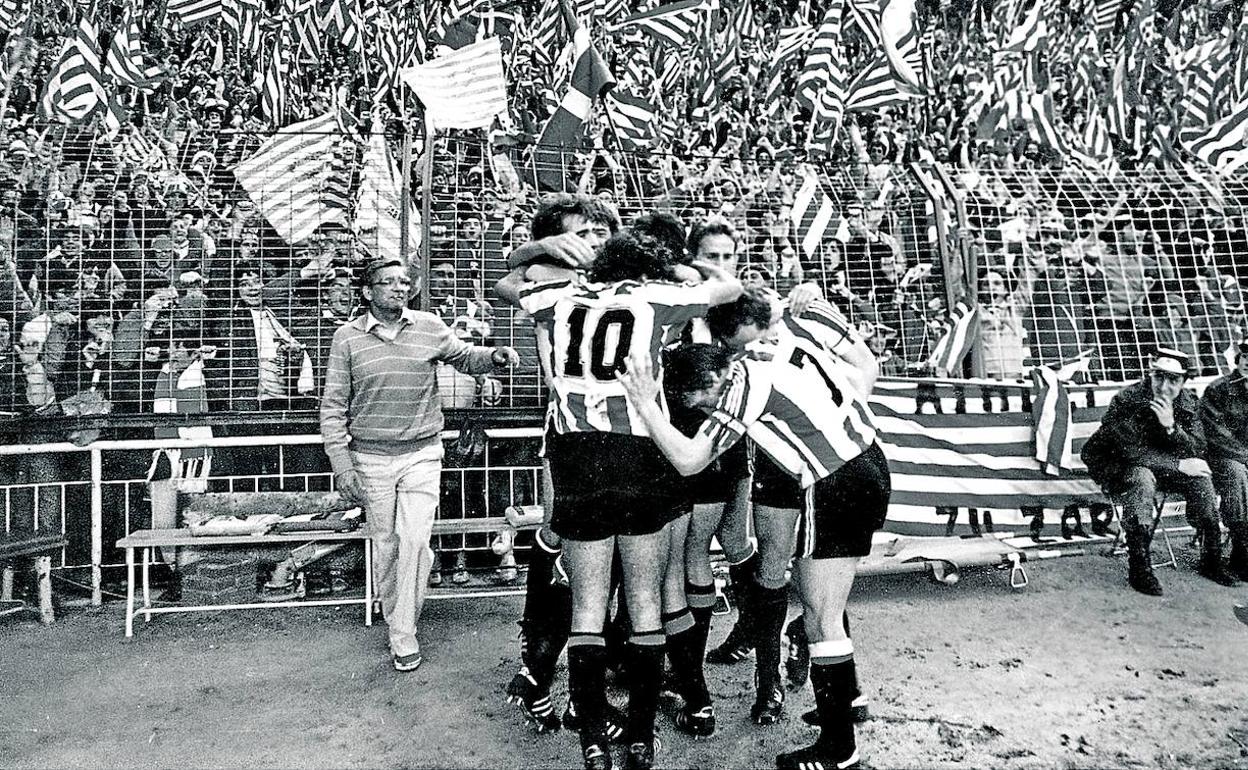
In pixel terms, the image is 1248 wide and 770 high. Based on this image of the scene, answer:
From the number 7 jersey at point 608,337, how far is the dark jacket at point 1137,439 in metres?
4.38

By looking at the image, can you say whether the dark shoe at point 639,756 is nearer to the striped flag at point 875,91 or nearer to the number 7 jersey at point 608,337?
the number 7 jersey at point 608,337

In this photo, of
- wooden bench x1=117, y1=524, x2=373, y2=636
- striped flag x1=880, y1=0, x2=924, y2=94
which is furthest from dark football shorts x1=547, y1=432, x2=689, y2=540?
striped flag x1=880, y1=0, x2=924, y2=94

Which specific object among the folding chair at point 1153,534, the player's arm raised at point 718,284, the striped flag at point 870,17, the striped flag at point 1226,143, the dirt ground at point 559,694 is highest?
the striped flag at point 870,17

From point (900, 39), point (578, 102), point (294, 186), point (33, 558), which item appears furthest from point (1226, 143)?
point (33, 558)

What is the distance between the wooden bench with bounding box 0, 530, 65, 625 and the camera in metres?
4.98

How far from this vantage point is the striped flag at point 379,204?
635 cm

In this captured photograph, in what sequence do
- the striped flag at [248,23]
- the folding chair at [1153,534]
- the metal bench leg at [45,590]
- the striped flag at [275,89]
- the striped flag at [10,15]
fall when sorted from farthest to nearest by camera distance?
the striped flag at [248,23]
the striped flag at [275,89]
the striped flag at [10,15]
the folding chair at [1153,534]
the metal bench leg at [45,590]

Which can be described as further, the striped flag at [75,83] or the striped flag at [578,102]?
the striped flag at [75,83]

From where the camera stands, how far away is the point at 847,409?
3139 mm

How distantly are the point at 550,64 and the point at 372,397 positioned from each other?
27.5ft

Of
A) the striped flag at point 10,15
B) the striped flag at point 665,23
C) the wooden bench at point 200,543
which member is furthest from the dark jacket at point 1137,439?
the striped flag at point 10,15

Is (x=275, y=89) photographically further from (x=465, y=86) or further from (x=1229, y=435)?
(x=1229, y=435)

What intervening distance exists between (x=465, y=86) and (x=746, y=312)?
4.54 m

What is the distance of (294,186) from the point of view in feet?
20.0
